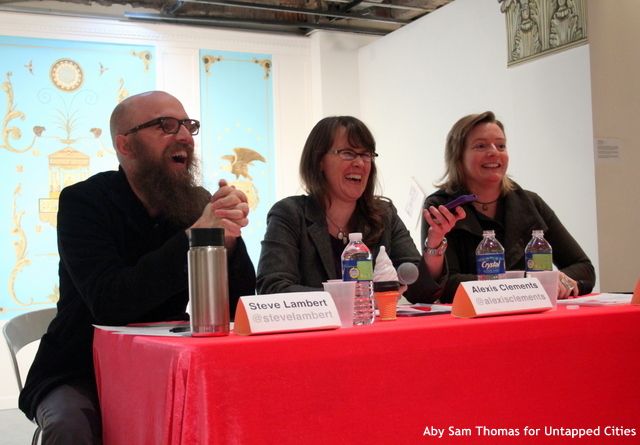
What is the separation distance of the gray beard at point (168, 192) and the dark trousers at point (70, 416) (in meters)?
0.57

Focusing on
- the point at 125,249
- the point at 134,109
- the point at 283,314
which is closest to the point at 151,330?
the point at 283,314

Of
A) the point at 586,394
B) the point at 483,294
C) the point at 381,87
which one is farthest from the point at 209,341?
the point at 381,87

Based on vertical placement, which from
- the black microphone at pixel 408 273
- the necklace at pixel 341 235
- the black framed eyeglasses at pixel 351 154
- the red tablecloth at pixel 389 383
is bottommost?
the red tablecloth at pixel 389 383

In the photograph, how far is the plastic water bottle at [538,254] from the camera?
7.95ft

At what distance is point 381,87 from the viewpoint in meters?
6.77

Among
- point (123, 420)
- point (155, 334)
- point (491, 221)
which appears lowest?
point (123, 420)

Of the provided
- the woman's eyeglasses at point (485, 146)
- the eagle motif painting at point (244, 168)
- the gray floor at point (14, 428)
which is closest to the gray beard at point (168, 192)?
the woman's eyeglasses at point (485, 146)

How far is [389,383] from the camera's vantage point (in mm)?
1403

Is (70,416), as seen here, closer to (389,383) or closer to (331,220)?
(389,383)

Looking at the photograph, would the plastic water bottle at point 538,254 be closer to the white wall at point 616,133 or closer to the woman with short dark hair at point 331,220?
the woman with short dark hair at point 331,220

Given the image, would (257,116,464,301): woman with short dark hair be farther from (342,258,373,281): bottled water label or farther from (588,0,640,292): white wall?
(588,0,640,292): white wall

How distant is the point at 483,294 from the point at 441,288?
75cm

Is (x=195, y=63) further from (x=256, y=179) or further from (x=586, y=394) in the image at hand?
(x=586, y=394)

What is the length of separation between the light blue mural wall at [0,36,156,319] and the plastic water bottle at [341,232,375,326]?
4695mm
